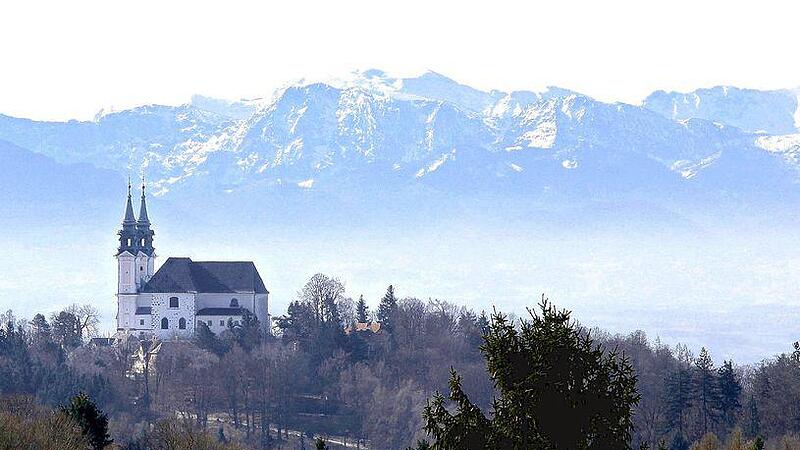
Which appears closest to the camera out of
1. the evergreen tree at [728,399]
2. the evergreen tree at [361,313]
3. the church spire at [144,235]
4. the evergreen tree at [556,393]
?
the evergreen tree at [556,393]

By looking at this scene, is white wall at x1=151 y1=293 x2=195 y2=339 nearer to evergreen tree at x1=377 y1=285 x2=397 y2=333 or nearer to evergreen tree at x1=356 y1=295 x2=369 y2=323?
evergreen tree at x1=356 y1=295 x2=369 y2=323

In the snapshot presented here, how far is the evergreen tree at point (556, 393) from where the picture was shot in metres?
29.3

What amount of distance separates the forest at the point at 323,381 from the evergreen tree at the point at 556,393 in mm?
49751

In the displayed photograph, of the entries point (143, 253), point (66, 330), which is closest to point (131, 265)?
point (143, 253)

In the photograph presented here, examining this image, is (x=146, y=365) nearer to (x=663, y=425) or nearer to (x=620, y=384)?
(x=663, y=425)

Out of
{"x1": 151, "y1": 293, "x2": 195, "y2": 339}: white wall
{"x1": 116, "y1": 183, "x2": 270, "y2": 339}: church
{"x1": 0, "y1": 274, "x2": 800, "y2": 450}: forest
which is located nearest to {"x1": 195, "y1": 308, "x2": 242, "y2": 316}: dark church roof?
{"x1": 116, "y1": 183, "x2": 270, "y2": 339}: church

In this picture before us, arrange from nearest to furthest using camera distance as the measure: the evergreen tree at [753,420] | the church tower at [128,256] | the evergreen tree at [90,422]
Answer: the evergreen tree at [90,422] → the evergreen tree at [753,420] → the church tower at [128,256]

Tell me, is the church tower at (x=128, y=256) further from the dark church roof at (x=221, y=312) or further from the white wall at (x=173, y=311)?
the dark church roof at (x=221, y=312)

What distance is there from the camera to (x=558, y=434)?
29.3m

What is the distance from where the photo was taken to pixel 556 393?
29.3 m

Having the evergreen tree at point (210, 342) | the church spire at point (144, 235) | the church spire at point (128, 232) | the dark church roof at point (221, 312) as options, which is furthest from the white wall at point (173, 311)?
the evergreen tree at point (210, 342)

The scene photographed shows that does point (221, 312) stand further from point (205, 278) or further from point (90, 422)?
point (90, 422)

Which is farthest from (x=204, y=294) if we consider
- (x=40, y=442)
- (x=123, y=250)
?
(x=40, y=442)

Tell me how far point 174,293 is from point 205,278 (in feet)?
11.9
